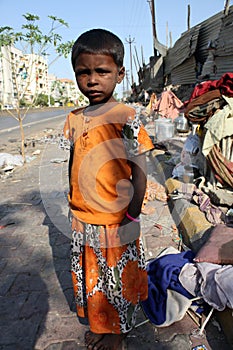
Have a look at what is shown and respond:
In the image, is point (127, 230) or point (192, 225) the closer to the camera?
point (127, 230)

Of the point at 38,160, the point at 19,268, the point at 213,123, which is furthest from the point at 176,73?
the point at 19,268

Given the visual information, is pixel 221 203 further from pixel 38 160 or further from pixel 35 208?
pixel 38 160

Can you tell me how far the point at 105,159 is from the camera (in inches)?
52.9

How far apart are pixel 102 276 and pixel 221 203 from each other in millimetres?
1849

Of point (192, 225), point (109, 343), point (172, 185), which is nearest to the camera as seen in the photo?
point (109, 343)

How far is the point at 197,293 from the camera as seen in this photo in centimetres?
185

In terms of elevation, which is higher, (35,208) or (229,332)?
(229,332)

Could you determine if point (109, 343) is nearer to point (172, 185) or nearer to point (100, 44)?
point (100, 44)

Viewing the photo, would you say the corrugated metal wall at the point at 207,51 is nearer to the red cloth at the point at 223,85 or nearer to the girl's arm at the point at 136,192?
the red cloth at the point at 223,85

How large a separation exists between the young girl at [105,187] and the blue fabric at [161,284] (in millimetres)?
336

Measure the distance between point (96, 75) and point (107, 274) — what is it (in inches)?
36.4

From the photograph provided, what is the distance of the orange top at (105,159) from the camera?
130cm

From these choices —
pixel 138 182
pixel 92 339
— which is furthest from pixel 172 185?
pixel 138 182

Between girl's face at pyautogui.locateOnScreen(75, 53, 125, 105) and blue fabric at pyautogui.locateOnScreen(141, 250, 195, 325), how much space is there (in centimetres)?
128
